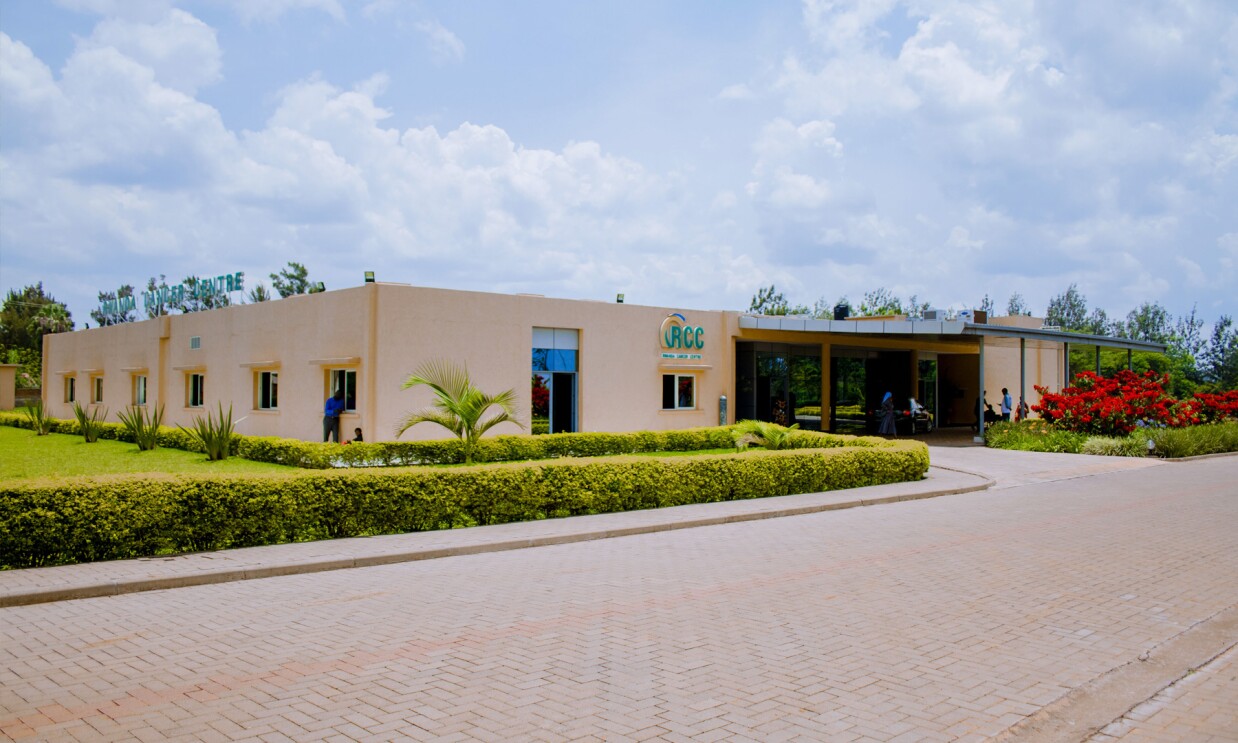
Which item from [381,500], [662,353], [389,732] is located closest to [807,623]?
[389,732]

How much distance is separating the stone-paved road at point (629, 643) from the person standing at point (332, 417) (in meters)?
13.1

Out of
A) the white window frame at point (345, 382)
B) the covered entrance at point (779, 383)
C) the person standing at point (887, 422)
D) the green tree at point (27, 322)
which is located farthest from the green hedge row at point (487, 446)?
the green tree at point (27, 322)

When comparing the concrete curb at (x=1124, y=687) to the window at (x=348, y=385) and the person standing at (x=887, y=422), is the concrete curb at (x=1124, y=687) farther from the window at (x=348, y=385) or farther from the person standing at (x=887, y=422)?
the person standing at (x=887, y=422)

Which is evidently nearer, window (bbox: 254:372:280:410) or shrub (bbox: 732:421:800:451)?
shrub (bbox: 732:421:800:451)

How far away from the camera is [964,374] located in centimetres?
3962

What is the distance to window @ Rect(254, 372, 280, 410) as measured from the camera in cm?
2605

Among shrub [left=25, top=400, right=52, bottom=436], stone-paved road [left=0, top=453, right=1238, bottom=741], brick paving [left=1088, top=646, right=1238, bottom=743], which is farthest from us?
shrub [left=25, top=400, right=52, bottom=436]

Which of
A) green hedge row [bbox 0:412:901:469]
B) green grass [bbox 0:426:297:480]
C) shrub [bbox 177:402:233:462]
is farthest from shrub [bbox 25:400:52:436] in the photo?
shrub [bbox 177:402:233:462]

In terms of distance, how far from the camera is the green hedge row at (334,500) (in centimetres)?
867

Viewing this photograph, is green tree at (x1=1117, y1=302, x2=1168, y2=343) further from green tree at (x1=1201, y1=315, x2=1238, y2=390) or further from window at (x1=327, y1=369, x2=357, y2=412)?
window at (x1=327, y1=369, x2=357, y2=412)

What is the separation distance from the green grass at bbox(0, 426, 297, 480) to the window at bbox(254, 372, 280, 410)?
2.76 meters

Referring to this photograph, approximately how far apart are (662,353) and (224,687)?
21959 millimetres

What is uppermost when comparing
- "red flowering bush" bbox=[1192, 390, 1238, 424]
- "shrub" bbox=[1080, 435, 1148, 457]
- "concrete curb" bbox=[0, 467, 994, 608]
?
"red flowering bush" bbox=[1192, 390, 1238, 424]

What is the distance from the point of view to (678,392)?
27.7 m
